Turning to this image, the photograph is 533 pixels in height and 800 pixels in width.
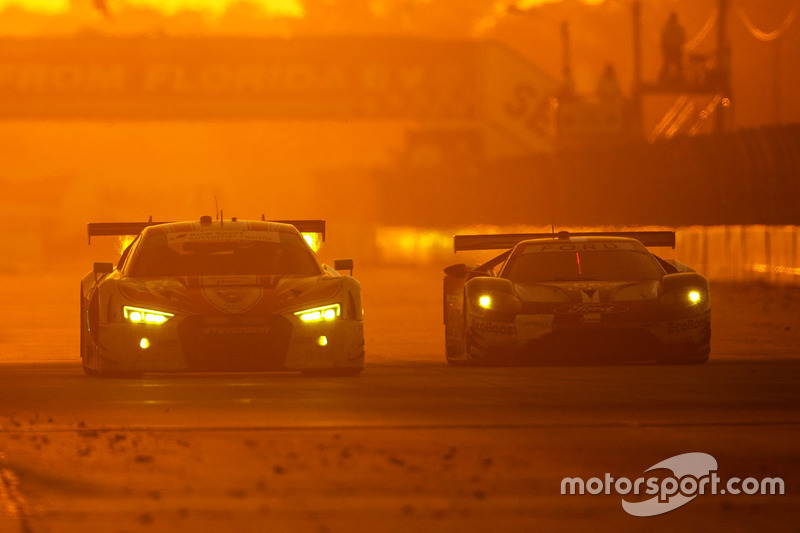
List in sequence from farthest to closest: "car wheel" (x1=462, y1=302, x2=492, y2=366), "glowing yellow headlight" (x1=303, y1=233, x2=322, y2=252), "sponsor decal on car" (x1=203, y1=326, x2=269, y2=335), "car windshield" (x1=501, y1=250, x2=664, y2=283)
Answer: "glowing yellow headlight" (x1=303, y1=233, x2=322, y2=252) → "car windshield" (x1=501, y1=250, x2=664, y2=283) → "car wheel" (x1=462, y1=302, x2=492, y2=366) → "sponsor decal on car" (x1=203, y1=326, x2=269, y2=335)

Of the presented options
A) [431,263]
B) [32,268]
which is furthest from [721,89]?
[32,268]

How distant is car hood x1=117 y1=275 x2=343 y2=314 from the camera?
47.2 feet

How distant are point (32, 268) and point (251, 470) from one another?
175ft

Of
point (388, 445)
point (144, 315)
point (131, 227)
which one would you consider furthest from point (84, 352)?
point (388, 445)

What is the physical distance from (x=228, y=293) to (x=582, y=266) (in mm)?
3788

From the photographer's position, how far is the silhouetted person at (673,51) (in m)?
72.2

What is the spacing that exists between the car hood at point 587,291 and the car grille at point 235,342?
230 centimetres

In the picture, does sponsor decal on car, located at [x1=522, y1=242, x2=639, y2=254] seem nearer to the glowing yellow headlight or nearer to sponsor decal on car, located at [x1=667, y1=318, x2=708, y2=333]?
sponsor decal on car, located at [x1=667, y1=318, x2=708, y2=333]

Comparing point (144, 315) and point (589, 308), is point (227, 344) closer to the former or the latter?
point (144, 315)

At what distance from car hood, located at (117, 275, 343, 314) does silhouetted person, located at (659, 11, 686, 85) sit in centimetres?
5876

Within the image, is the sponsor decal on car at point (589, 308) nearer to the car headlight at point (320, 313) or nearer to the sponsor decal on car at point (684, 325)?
the sponsor decal on car at point (684, 325)

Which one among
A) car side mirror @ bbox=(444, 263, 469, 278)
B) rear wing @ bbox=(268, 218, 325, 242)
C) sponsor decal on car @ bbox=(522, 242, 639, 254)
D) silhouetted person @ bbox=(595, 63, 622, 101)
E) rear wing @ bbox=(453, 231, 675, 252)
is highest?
silhouetted person @ bbox=(595, 63, 622, 101)

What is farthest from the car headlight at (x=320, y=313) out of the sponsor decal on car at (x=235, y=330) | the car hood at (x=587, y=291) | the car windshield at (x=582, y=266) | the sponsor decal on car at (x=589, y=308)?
the car windshield at (x=582, y=266)

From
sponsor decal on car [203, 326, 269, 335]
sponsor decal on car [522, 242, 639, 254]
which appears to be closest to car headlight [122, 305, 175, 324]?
sponsor decal on car [203, 326, 269, 335]
